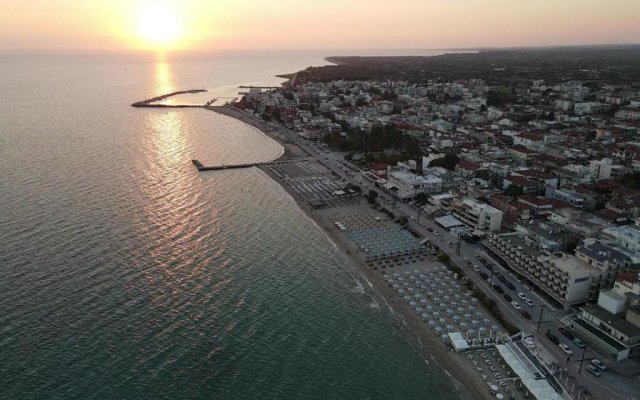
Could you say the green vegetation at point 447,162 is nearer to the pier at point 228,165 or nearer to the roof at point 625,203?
the roof at point 625,203

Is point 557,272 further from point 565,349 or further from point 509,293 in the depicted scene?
point 565,349

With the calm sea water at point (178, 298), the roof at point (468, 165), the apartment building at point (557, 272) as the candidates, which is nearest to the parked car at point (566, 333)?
the apartment building at point (557, 272)

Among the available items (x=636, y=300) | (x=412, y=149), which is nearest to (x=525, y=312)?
(x=636, y=300)

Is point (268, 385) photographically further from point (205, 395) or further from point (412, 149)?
point (412, 149)

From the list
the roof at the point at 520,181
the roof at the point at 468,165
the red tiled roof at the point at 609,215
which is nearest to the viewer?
the red tiled roof at the point at 609,215

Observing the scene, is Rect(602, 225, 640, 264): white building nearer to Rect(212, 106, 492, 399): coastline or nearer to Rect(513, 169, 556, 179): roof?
Rect(513, 169, 556, 179): roof

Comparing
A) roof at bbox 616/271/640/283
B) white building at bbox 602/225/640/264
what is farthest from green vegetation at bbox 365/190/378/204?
roof at bbox 616/271/640/283
